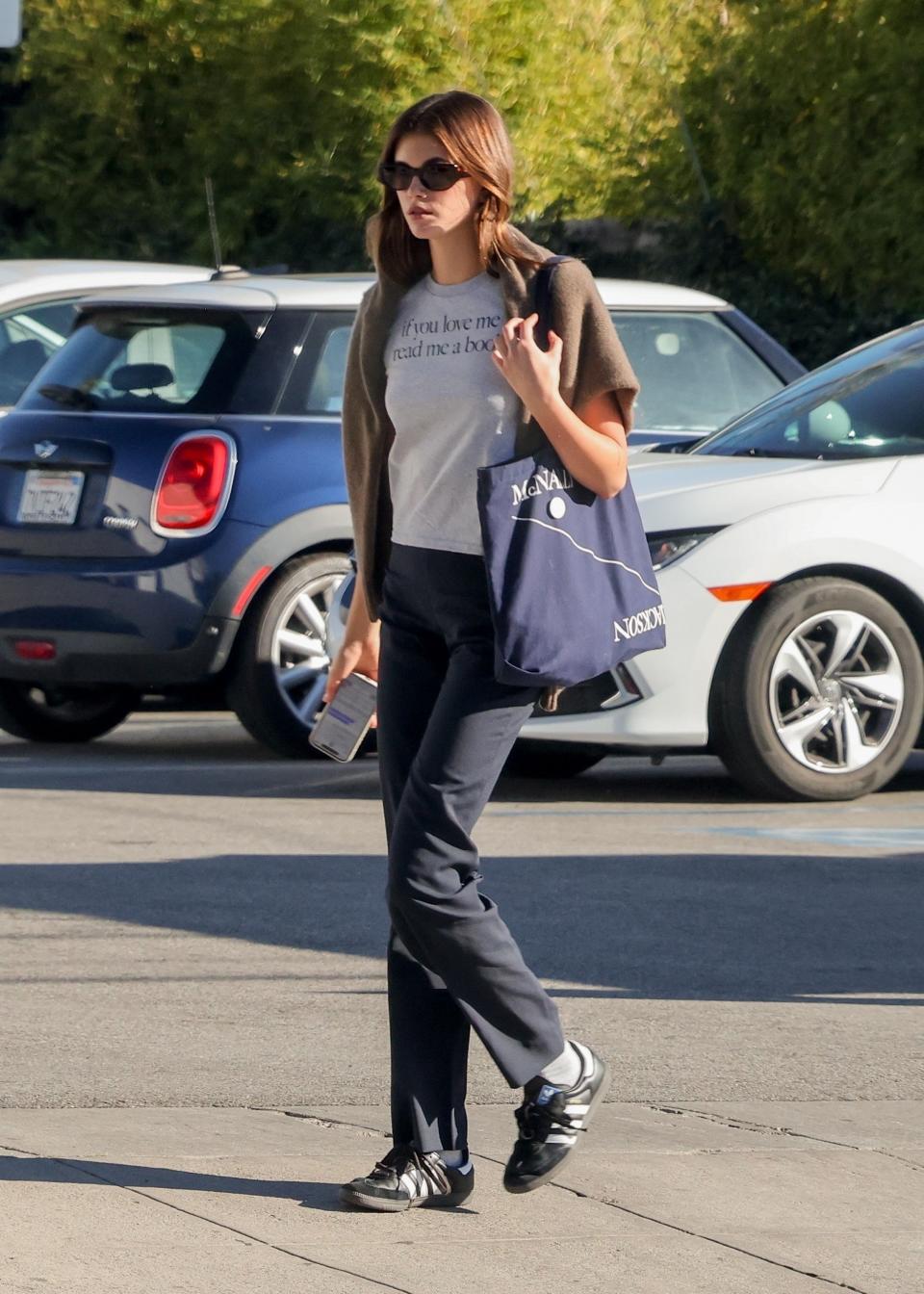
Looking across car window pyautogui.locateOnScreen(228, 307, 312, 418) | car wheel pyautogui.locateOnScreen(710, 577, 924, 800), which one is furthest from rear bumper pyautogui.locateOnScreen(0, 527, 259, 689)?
car wheel pyautogui.locateOnScreen(710, 577, 924, 800)

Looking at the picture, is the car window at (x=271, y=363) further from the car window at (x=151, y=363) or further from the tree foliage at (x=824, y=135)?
the tree foliage at (x=824, y=135)

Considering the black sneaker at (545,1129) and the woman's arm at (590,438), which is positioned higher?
the woman's arm at (590,438)

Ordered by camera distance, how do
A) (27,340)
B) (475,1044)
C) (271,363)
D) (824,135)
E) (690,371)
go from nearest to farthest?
(475,1044), (271,363), (690,371), (27,340), (824,135)

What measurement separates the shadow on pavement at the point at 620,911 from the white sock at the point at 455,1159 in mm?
1694

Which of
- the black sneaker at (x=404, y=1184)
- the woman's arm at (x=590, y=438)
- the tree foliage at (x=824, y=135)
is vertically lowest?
the black sneaker at (x=404, y=1184)

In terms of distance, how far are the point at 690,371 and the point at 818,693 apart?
261 cm

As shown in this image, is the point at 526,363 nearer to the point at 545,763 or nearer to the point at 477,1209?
the point at 477,1209

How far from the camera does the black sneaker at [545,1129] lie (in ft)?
14.1

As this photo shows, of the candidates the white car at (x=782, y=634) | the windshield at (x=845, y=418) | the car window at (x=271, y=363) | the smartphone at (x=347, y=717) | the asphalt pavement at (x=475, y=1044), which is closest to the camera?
the asphalt pavement at (x=475, y=1044)

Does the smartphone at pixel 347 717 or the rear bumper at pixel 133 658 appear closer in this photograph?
the smartphone at pixel 347 717

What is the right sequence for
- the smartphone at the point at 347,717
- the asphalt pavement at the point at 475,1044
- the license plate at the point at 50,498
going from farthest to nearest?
the license plate at the point at 50,498 < the smartphone at the point at 347,717 < the asphalt pavement at the point at 475,1044

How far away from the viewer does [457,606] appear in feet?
14.0

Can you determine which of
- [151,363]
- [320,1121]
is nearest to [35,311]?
[151,363]

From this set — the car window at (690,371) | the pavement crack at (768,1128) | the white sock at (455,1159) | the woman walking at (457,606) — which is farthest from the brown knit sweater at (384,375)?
the car window at (690,371)
